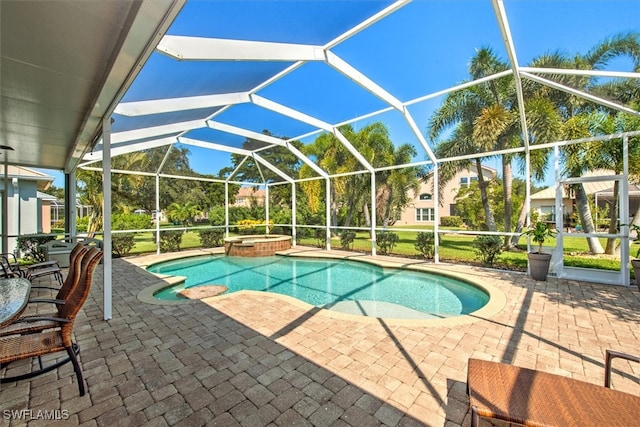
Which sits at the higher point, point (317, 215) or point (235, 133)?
point (235, 133)

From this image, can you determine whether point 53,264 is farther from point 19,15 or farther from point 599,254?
point 599,254

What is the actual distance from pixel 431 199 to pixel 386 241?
778 cm

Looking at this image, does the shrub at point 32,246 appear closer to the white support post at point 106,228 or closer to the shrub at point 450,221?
the white support post at point 106,228

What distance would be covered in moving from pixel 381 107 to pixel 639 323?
6325 mm

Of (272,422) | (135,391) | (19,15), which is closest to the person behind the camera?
(272,422)

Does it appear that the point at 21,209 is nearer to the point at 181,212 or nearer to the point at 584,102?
the point at 181,212

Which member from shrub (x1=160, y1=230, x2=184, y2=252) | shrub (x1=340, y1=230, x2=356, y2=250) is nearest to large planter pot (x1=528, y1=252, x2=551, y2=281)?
shrub (x1=340, y1=230, x2=356, y2=250)

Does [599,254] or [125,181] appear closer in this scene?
[599,254]

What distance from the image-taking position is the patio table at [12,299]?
2209mm

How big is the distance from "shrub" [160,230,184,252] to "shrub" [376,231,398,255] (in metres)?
8.76

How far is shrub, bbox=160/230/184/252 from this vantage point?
12.0 m

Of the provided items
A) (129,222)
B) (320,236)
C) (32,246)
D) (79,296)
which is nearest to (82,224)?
(129,222)

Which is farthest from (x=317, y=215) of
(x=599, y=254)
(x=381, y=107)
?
(x=599, y=254)

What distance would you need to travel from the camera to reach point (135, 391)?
254 cm
